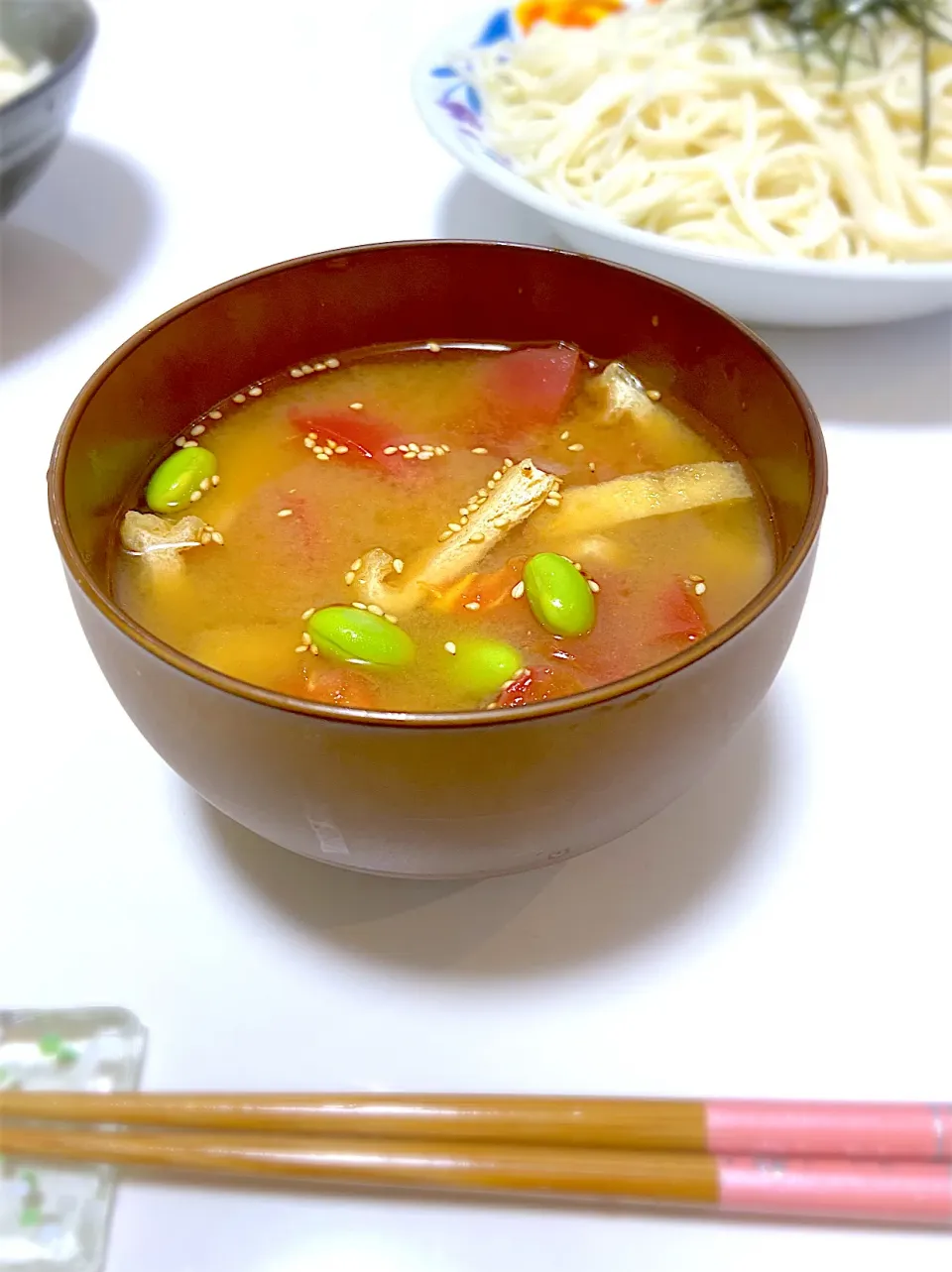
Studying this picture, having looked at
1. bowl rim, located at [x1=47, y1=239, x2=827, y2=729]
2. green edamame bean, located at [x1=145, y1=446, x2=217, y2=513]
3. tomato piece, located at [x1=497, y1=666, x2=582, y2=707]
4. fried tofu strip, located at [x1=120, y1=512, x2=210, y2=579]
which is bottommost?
tomato piece, located at [x1=497, y1=666, x2=582, y2=707]

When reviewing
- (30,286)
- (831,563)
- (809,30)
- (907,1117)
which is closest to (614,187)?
(809,30)

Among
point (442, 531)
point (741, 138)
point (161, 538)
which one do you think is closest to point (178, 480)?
point (161, 538)

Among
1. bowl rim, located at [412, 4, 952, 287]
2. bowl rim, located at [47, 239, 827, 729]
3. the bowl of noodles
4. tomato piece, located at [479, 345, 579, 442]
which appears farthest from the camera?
the bowl of noodles

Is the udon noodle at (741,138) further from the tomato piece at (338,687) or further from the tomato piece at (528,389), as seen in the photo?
the tomato piece at (338,687)

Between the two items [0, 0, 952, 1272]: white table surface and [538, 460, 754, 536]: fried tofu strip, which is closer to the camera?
[0, 0, 952, 1272]: white table surface

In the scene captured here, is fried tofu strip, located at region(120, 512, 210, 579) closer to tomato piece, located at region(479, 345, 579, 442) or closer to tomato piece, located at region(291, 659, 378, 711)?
tomato piece, located at region(291, 659, 378, 711)

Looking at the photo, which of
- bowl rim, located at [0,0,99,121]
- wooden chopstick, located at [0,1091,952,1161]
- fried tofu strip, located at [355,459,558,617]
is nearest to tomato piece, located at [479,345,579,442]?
fried tofu strip, located at [355,459,558,617]

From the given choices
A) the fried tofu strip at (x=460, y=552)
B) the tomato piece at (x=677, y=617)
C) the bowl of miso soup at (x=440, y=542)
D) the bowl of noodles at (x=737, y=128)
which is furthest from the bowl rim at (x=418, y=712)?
the bowl of noodles at (x=737, y=128)
